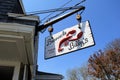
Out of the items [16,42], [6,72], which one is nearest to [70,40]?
[16,42]

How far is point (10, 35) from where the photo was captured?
9.10 feet

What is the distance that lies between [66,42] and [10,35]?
1.17 metres

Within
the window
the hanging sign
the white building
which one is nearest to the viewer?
the white building

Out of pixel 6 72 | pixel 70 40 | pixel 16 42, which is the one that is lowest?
pixel 6 72

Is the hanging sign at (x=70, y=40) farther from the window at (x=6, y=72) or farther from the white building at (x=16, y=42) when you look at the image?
the window at (x=6, y=72)

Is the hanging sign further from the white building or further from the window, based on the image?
the window

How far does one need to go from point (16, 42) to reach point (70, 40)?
3.60 ft

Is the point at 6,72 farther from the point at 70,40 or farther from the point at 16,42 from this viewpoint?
the point at 70,40

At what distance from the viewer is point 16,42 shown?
2.89 m

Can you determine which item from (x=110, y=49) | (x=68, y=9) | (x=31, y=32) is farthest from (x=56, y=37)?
(x=110, y=49)

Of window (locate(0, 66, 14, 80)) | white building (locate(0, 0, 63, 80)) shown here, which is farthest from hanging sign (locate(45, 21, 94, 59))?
window (locate(0, 66, 14, 80))

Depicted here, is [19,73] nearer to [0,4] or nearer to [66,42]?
[66,42]

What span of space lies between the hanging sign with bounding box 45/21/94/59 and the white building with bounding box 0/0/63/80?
1.58 feet

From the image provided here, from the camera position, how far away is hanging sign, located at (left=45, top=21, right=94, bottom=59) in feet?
11.0
